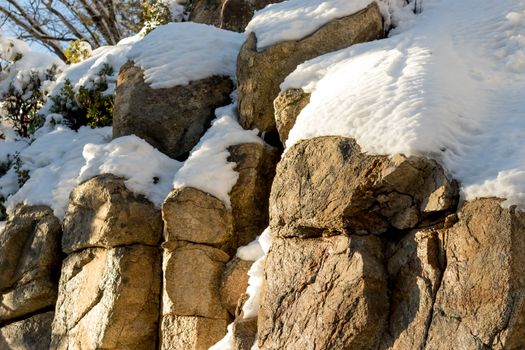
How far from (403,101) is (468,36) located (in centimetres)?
167

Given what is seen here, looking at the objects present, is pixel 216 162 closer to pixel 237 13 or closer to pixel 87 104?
pixel 87 104

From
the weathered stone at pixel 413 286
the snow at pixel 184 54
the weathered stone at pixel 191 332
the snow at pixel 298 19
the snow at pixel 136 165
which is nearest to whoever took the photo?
the weathered stone at pixel 413 286

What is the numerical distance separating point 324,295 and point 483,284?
112 cm

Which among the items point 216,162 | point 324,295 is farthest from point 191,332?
point 324,295

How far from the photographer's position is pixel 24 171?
8789 millimetres

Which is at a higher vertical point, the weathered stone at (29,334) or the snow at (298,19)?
the snow at (298,19)

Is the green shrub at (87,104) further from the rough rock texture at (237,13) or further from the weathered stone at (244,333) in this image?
the weathered stone at (244,333)

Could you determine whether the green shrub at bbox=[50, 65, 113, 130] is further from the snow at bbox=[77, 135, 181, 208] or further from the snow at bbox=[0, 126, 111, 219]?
the snow at bbox=[77, 135, 181, 208]

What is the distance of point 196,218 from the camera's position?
6543mm

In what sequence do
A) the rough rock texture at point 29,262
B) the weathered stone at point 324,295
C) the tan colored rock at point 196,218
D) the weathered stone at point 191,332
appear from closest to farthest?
the weathered stone at point 324,295, the weathered stone at point 191,332, the tan colored rock at point 196,218, the rough rock texture at point 29,262

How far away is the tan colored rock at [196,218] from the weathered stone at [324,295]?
3.59ft

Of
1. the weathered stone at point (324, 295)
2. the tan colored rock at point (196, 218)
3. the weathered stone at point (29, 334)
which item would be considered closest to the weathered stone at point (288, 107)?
the tan colored rock at point (196, 218)

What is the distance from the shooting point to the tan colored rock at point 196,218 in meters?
6.52

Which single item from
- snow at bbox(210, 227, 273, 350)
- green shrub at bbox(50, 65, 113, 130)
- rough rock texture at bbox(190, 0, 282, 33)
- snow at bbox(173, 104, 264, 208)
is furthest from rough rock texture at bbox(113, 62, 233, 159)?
rough rock texture at bbox(190, 0, 282, 33)
